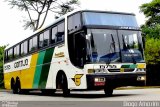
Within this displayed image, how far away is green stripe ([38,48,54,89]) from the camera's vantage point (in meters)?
19.4

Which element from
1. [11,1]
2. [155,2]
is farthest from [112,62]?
[155,2]

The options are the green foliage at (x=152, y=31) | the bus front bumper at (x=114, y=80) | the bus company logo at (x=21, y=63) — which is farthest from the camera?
the green foliage at (x=152, y=31)

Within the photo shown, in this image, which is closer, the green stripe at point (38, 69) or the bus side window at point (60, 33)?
the bus side window at point (60, 33)

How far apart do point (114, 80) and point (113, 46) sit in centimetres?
128

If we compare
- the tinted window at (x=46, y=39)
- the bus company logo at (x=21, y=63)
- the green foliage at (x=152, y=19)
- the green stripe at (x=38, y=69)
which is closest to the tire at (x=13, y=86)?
the bus company logo at (x=21, y=63)

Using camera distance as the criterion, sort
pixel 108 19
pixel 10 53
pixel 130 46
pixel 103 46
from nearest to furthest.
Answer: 1. pixel 103 46
2. pixel 130 46
3. pixel 108 19
4. pixel 10 53

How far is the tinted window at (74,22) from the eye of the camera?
16303mm

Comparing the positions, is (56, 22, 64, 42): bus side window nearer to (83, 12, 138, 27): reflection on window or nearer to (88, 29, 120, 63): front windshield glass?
(83, 12, 138, 27): reflection on window

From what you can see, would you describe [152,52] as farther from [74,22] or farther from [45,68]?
[74,22]

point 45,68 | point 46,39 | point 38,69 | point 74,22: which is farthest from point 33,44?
point 74,22

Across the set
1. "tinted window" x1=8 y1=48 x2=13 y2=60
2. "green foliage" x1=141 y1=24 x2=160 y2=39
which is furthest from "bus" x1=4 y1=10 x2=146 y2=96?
"green foliage" x1=141 y1=24 x2=160 y2=39

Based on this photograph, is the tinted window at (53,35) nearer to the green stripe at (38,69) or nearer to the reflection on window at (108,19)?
the green stripe at (38,69)

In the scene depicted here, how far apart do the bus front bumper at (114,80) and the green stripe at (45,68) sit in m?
4.00

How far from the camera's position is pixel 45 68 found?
2016 centimetres
